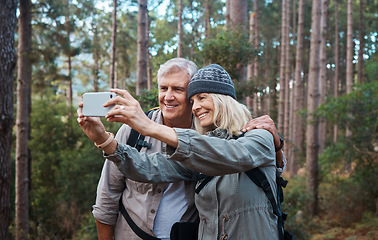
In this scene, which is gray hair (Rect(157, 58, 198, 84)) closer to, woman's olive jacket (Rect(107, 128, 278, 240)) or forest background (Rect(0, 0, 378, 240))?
woman's olive jacket (Rect(107, 128, 278, 240))

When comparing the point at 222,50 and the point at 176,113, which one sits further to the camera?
the point at 222,50

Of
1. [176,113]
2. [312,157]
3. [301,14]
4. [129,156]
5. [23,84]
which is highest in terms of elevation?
[301,14]

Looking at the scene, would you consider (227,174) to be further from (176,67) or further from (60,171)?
(60,171)

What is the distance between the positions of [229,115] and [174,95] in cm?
51

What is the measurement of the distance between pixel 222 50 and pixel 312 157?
6.41m

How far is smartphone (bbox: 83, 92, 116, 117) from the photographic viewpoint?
164 cm

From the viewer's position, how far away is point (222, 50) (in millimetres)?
5977

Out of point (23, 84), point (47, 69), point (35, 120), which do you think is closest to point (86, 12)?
point (47, 69)

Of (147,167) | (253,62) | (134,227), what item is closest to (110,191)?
(134,227)

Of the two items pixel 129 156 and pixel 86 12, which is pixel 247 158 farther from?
pixel 86 12

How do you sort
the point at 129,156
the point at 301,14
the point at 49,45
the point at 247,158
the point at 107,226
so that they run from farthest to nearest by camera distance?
1. the point at 301,14
2. the point at 49,45
3. the point at 107,226
4. the point at 129,156
5. the point at 247,158

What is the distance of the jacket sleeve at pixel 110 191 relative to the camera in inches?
90.7

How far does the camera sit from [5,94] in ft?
15.1

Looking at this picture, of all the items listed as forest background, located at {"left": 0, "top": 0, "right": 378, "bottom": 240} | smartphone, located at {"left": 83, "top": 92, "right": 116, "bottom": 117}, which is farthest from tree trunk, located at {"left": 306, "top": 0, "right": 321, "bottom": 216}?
smartphone, located at {"left": 83, "top": 92, "right": 116, "bottom": 117}
